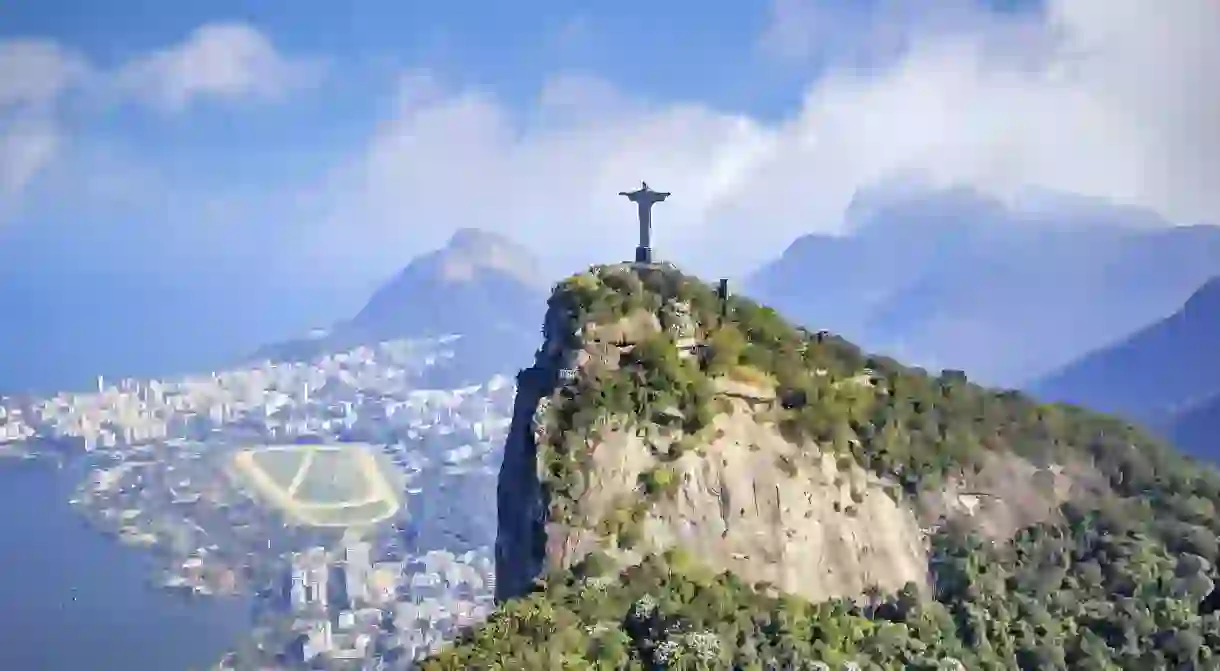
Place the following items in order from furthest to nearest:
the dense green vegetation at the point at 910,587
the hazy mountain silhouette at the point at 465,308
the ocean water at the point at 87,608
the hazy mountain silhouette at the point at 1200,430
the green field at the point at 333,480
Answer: the hazy mountain silhouette at the point at 465,308
the green field at the point at 333,480
the hazy mountain silhouette at the point at 1200,430
the ocean water at the point at 87,608
the dense green vegetation at the point at 910,587

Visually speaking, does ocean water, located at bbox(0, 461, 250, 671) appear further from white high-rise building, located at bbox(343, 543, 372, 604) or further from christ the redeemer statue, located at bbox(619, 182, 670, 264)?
christ the redeemer statue, located at bbox(619, 182, 670, 264)

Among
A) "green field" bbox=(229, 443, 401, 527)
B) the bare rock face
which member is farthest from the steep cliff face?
"green field" bbox=(229, 443, 401, 527)

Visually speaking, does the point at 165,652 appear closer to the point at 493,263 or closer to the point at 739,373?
the point at 739,373

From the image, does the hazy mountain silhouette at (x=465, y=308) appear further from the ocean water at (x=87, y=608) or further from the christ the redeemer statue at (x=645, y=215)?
the christ the redeemer statue at (x=645, y=215)

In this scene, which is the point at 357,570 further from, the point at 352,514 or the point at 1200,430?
the point at 1200,430

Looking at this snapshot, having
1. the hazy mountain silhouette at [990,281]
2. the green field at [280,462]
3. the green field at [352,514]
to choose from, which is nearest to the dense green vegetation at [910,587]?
the green field at [352,514]

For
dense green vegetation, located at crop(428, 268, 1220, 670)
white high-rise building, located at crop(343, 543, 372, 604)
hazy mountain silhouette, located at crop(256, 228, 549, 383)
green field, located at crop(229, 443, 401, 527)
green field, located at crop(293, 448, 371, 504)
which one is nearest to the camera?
dense green vegetation, located at crop(428, 268, 1220, 670)
